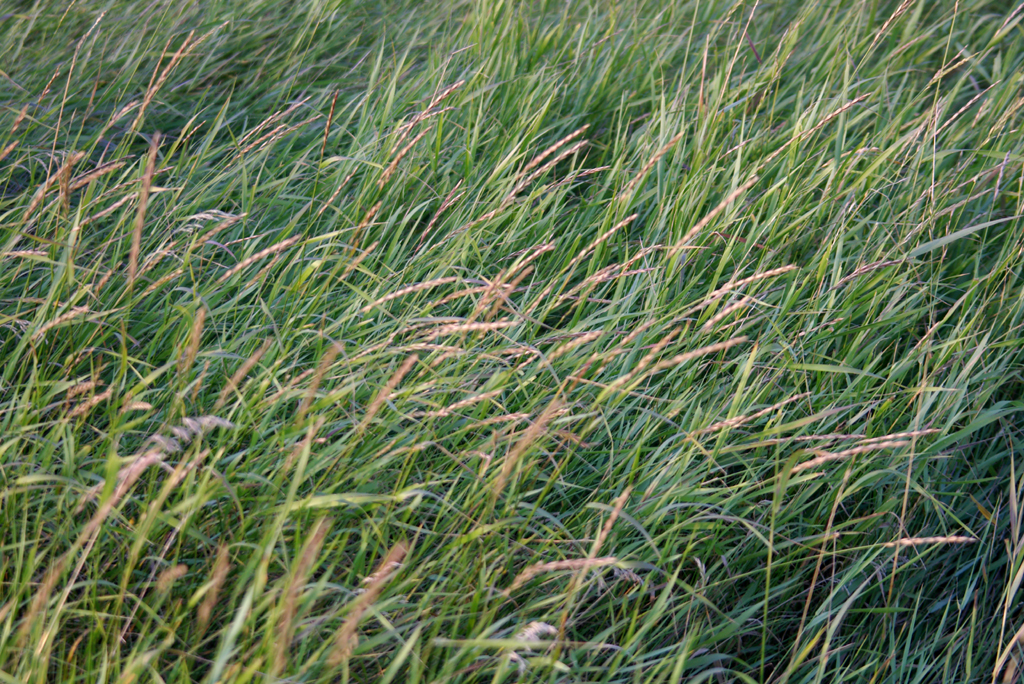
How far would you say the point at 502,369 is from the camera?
189 centimetres

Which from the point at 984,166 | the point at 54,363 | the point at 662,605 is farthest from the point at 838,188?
the point at 54,363

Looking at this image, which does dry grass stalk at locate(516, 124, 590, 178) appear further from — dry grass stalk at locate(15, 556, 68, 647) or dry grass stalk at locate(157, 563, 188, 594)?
dry grass stalk at locate(15, 556, 68, 647)

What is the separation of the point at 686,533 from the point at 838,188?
4.30ft

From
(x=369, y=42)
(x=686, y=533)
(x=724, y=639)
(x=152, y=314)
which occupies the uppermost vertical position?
(x=369, y=42)

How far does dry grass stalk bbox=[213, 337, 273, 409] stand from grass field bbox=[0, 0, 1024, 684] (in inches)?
1.3

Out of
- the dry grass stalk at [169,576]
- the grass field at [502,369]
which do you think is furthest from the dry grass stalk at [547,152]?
the dry grass stalk at [169,576]

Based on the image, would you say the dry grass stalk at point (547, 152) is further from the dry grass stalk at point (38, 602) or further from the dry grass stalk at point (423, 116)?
the dry grass stalk at point (38, 602)

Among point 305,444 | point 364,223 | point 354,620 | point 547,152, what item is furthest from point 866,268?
point 354,620

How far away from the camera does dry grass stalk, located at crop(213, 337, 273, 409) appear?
1.37 metres

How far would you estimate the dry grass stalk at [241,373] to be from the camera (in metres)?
1.37

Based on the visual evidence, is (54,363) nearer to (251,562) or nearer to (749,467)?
(251,562)

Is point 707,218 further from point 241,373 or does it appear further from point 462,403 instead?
point 241,373

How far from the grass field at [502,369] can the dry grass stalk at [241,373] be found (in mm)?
33

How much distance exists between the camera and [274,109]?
2.89m
